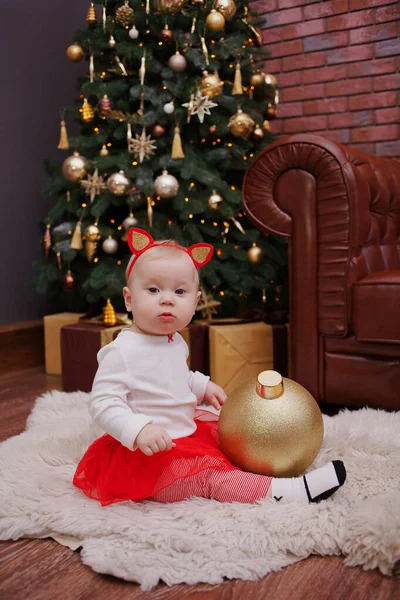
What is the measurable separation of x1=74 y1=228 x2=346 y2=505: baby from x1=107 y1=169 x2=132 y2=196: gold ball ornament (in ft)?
3.78

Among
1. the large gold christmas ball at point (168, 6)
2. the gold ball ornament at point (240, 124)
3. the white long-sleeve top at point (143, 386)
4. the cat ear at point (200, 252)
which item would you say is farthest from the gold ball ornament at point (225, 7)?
the white long-sleeve top at point (143, 386)

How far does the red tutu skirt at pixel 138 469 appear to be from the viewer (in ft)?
3.88

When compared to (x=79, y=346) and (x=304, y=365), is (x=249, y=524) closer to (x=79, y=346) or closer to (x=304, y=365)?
(x=304, y=365)

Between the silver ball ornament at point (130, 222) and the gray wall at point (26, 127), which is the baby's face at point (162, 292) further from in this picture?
the gray wall at point (26, 127)

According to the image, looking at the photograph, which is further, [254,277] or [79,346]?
[254,277]

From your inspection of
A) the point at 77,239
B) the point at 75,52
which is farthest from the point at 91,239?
the point at 75,52

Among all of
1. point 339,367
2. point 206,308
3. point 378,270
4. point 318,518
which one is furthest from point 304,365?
point 318,518

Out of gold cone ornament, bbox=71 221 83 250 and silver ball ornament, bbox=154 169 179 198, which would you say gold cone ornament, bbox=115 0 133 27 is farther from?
gold cone ornament, bbox=71 221 83 250

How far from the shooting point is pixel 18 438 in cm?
161

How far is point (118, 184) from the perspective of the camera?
2359 mm

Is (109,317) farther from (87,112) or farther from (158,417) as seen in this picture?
(158,417)

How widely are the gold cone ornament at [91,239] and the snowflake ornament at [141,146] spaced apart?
14.0 inches

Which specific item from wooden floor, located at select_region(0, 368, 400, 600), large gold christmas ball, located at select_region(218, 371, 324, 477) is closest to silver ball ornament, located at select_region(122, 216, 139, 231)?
large gold christmas ball, located at select_region(218, 371, 324, 477)

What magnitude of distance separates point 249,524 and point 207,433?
1.13 ft
